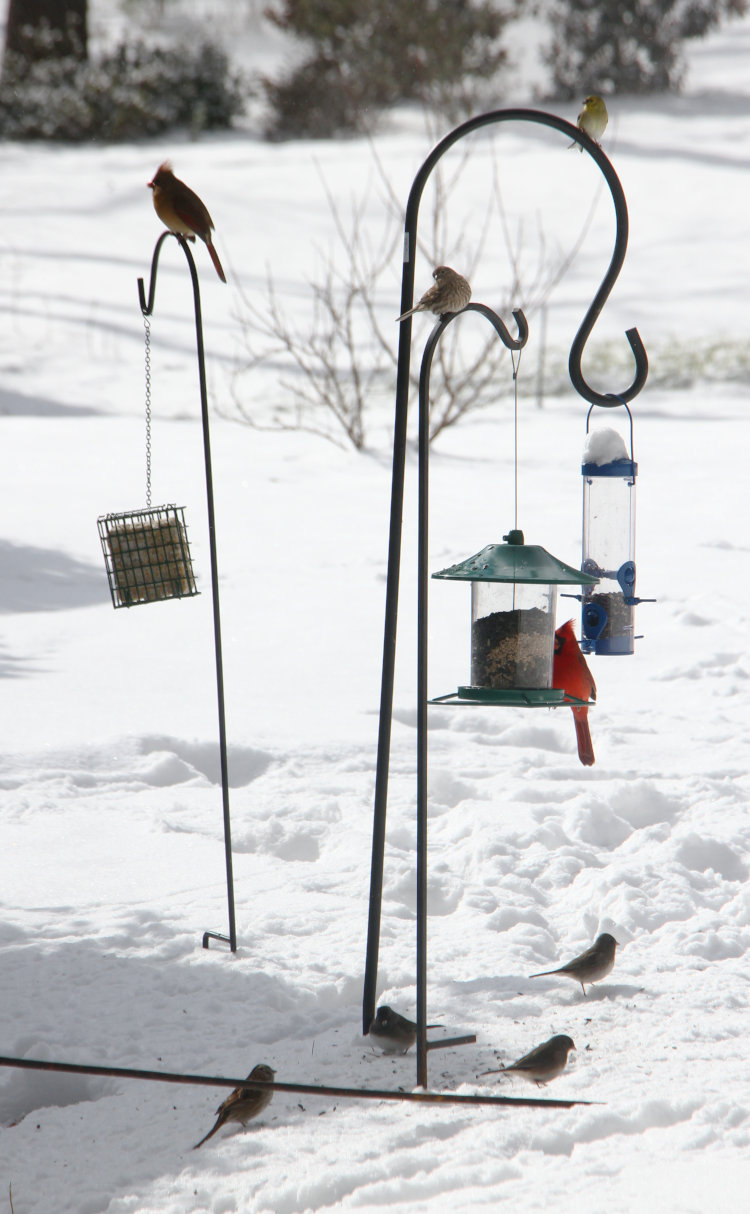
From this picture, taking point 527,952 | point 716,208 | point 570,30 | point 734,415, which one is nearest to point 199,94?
point 570,30

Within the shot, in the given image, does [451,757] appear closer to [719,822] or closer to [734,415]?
[719,822]

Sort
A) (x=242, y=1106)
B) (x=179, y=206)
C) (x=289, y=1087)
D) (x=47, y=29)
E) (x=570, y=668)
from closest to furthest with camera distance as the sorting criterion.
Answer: (x=289, y=1087) < (x=242, y=1106) < (x=570, y=668) < (x=179, y=206) < (x=47, y=29)

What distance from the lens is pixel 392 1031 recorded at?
330 centimetres

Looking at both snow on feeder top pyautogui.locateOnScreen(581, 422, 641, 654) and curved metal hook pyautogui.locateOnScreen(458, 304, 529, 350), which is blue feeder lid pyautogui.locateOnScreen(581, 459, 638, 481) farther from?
curved metal hook pyautogui.locateOnScreen(458, 304, 529, 350)

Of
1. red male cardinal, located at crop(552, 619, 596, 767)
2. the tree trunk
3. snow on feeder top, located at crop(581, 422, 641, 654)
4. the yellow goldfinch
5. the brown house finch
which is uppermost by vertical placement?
the tree trunk

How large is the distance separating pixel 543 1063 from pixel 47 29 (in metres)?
25.2

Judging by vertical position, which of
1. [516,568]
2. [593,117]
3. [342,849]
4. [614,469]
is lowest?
[342,849]

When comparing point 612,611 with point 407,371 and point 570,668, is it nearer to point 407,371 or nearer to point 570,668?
point 570,668

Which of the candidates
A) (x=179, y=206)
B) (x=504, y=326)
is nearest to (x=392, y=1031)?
(x=504, y=326)

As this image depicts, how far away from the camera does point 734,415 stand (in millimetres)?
13109

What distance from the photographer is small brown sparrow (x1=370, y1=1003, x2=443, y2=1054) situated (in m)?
3.30

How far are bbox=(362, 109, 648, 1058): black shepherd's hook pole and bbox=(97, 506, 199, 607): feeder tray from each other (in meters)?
1.13

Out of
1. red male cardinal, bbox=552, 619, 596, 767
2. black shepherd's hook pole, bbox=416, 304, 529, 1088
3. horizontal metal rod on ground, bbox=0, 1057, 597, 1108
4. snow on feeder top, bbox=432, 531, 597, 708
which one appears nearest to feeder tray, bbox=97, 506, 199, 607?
black shepherd's hook pole, bbox=416, 304, 529, 1088

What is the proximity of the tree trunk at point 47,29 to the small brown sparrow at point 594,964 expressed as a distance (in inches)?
959
